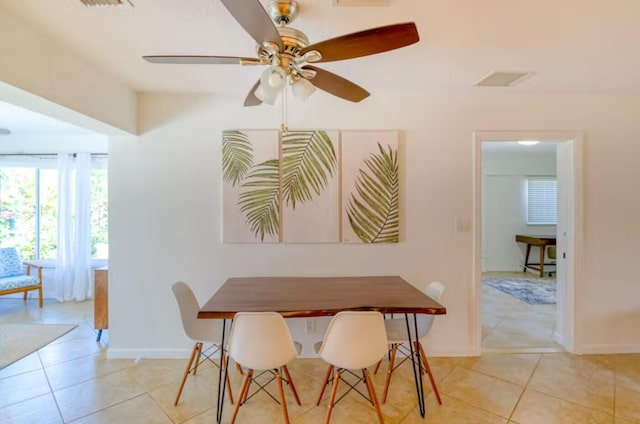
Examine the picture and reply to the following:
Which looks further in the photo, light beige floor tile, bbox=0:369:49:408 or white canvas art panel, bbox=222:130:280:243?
white canvas art panel, bbox=222:130:280:243

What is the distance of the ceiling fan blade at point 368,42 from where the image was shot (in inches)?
49.5

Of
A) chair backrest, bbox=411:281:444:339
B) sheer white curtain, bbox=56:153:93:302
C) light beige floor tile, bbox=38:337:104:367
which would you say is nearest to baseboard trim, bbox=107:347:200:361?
light beige floor tile, bbox=38:337:104:367

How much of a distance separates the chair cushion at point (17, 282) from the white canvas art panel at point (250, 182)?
11.0 ft

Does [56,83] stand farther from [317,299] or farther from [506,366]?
[506,366]

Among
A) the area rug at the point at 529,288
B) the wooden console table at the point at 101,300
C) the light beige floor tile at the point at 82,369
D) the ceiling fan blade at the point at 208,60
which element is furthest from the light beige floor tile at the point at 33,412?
the area rug at the point at 529,288

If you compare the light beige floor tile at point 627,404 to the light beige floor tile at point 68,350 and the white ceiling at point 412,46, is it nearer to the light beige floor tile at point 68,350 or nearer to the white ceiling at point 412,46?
the white ceiling at point 412,46

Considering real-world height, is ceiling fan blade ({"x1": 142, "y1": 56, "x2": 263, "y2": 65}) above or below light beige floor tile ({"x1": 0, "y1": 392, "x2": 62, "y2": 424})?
above

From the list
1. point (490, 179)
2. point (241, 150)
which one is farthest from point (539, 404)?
point (490, 179)

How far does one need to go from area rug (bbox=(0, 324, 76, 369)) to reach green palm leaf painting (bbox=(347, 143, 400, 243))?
3127mm

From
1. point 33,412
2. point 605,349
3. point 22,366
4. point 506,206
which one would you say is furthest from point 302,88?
point 506,206

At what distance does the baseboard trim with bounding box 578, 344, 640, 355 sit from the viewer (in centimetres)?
304

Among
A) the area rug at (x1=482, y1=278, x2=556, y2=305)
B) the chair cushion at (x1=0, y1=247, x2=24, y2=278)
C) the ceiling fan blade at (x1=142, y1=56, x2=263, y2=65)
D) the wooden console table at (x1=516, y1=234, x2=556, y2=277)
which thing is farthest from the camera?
the wooden console table at (x1=516, y1=234, x2=556, y2=277)

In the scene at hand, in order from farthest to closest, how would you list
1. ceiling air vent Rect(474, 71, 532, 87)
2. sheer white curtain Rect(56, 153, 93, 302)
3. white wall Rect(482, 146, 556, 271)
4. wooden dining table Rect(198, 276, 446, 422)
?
white wall Rect(482, 146, 556, 271) → sheer white curtain Rect(56, 153, 93, 302) → ceiling air vent Rect(474, 71, 532, 87) → wooden dining table Rect(198, 276, 446, 422)

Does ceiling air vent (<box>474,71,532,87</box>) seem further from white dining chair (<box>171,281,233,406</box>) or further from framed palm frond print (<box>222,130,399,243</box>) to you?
white dining chair (<box>171,281,233,406</box>)
